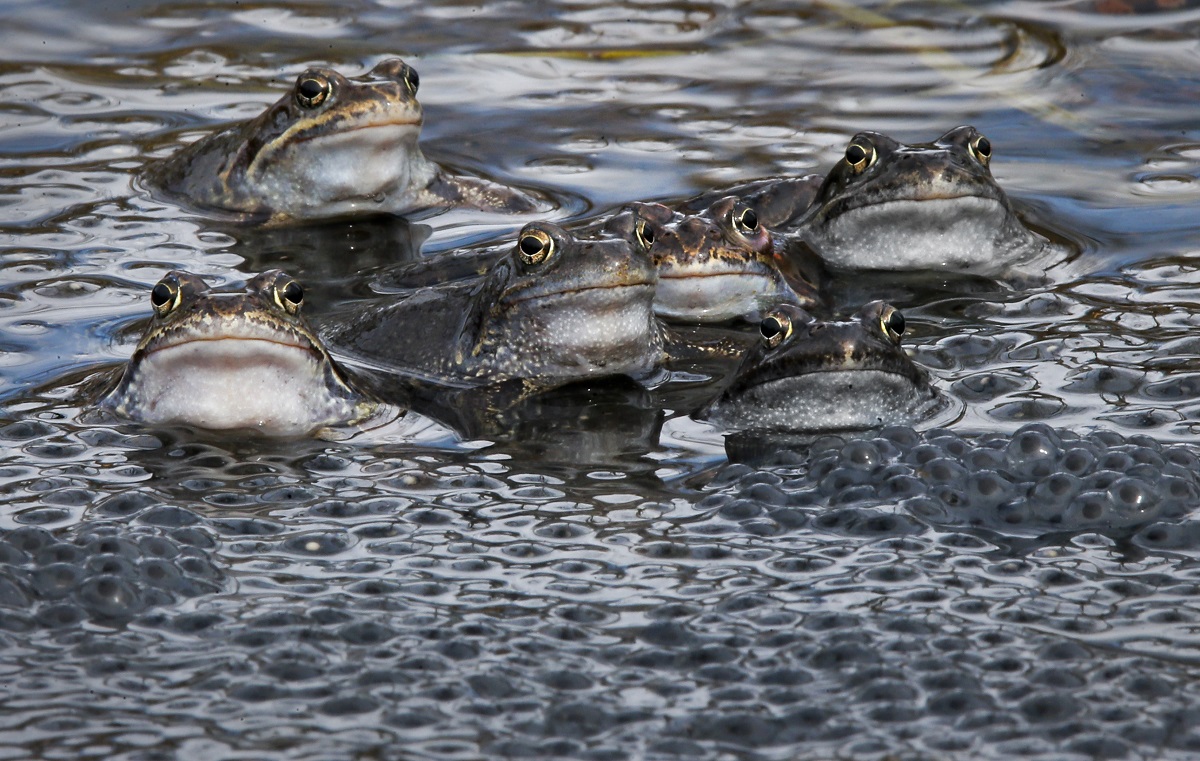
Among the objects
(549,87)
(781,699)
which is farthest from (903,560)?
(549,87)

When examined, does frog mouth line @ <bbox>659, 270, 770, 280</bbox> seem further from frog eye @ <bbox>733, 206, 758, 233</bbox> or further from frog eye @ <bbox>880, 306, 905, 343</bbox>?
frog eye @ <bbox>880, 306, 905, 343</bbox>

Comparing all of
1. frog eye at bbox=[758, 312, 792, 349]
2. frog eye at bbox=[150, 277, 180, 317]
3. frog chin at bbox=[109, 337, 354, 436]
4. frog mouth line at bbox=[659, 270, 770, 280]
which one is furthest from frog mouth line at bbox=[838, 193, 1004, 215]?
frog eye at bbox=[150, 277, 180, 317]

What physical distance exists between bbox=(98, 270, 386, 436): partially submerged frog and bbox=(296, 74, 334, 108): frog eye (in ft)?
9.59

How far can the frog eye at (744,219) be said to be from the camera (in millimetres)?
7016

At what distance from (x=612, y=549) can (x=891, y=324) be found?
5.42 ft

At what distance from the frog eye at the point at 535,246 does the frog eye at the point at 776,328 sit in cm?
95

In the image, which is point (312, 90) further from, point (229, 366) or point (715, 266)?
point (229, 366)

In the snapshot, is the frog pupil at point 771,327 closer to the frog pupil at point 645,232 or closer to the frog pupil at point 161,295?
the frog pupil at point 645,232

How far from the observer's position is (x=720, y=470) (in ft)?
16.6

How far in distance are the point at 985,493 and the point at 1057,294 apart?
235 centimetres

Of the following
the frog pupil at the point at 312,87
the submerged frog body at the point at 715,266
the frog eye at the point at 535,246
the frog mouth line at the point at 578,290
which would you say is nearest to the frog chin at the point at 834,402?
the frog mouth line at the point at 578,290

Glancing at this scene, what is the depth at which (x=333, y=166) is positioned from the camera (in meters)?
8.42

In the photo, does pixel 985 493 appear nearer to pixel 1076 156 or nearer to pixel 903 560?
pixel 903 560

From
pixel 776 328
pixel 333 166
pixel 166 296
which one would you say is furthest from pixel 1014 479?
pixel 333 166
